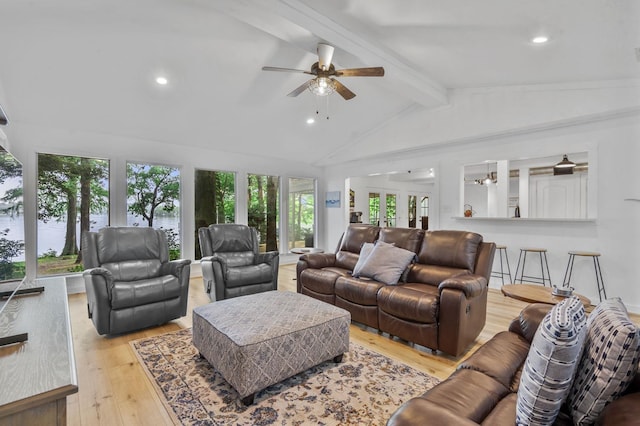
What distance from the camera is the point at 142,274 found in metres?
3.47

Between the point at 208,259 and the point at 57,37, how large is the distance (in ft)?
8.83

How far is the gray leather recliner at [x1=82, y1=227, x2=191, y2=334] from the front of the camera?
288 cm

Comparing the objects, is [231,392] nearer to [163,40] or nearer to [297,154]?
[163,40]

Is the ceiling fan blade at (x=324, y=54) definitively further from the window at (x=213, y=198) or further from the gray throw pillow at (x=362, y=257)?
the window at (x=213, y=198)

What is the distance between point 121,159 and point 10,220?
3792 mm

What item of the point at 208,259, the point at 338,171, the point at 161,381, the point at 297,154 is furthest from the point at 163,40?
the point at 338,171

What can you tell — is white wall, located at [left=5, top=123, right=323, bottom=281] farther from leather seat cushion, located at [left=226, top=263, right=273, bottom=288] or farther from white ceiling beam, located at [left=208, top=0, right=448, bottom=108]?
white ceiling beam, located at [left=208, top=0, right=448, bottom=108]

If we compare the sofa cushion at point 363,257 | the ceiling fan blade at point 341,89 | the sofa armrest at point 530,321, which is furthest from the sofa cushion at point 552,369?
the ceiling fan blade at point 341,89

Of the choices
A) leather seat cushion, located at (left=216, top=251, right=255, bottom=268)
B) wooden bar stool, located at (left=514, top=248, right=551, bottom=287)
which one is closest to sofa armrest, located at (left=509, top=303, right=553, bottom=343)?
wooden bar stool, located at (left=514, top=248, right=551, bottom=287)

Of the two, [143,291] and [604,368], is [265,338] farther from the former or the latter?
[143,291]

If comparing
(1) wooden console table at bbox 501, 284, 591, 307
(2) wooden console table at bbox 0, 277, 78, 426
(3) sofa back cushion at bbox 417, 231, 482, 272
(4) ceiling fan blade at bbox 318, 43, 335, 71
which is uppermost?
(4) ceiling fan blade at bbox 318, 43, 335, 71

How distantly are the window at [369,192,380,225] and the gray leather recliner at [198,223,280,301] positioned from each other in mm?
5300

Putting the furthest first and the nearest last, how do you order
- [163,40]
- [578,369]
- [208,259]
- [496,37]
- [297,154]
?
[297,154] < [208,259] < [163,40] < [496,37] < [578,369]

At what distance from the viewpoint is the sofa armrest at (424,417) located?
3.03 feet
